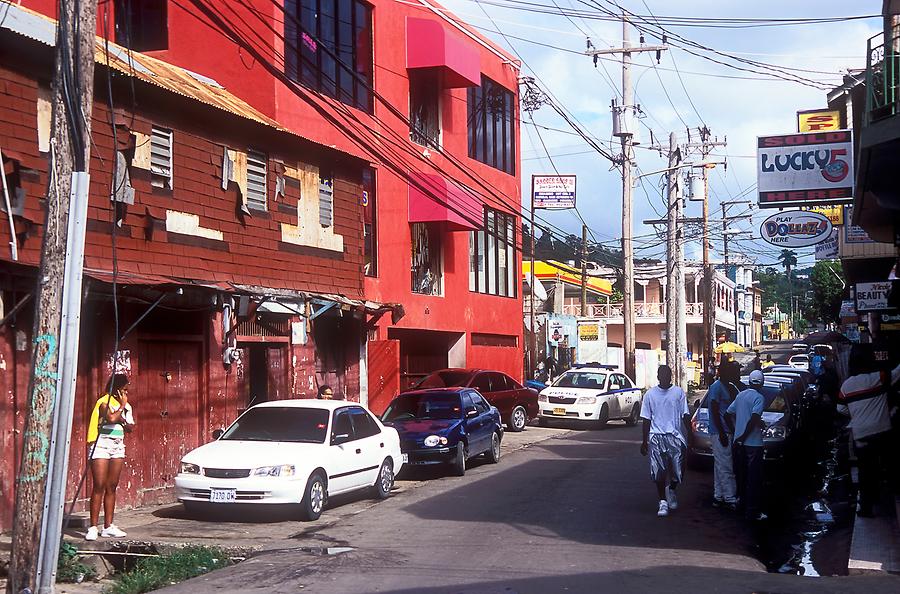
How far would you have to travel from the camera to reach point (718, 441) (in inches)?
529

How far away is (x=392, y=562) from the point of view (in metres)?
10.1

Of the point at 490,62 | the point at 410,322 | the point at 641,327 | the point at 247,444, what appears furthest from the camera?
the point at 641,327

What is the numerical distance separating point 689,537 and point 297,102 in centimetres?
1426

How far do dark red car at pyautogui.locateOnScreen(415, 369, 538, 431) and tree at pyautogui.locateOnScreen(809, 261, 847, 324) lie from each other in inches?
1408

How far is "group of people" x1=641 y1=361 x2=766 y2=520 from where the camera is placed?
1242 cm

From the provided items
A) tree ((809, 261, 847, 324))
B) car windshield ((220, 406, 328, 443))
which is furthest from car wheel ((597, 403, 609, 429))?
→ tree ((809, 261, 847, 324))

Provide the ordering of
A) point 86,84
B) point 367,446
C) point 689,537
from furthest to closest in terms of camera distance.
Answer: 1. point 367,446
2. point 689,537
3. point 86,84

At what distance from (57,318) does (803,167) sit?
12.3m

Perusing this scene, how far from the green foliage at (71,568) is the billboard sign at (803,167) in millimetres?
11867

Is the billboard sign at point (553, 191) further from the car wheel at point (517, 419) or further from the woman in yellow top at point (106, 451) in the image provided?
the woman in yellow top at point (106, 451)

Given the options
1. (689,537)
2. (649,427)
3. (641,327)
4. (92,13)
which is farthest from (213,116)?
(641,327)

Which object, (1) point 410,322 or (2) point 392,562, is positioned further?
(1) point 410,322

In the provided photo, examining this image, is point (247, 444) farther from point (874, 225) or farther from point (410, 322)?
point (410, 322)

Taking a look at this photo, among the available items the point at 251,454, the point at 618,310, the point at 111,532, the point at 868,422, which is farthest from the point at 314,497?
the point at 618,310
